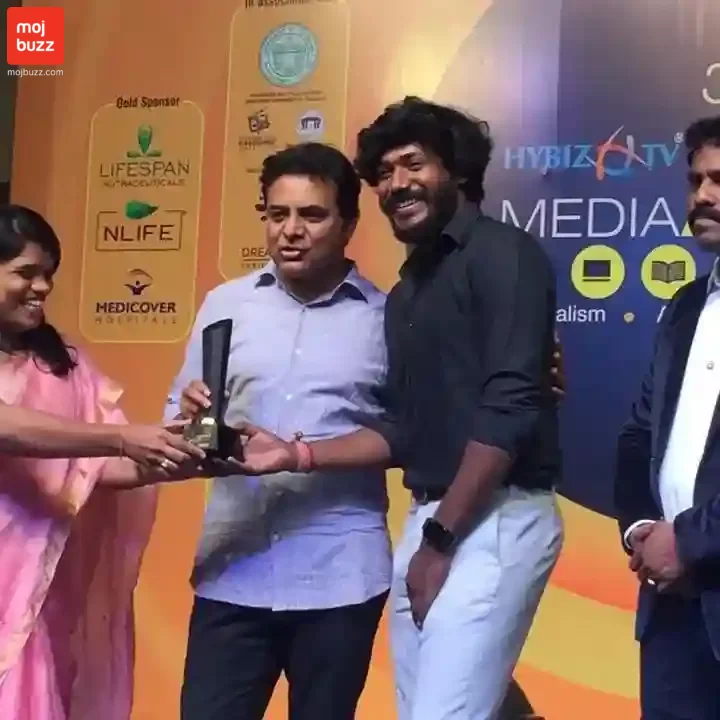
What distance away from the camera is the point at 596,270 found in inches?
94.5

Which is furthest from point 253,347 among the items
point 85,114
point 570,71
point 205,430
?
point 85,114

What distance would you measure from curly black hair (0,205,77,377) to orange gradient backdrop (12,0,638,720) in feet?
3.43

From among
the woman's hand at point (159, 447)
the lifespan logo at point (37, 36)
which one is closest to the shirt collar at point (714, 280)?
the woman's hand at point (159, 447)

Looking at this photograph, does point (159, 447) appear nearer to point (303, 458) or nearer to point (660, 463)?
point (303, 458)

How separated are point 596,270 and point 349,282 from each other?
91 centimetres

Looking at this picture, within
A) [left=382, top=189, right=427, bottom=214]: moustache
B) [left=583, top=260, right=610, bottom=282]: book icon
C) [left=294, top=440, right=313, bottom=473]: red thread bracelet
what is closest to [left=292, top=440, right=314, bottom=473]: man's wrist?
[left=294, top=440, right=313, bottom=473]: red thread bracelet

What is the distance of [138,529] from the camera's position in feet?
5.83

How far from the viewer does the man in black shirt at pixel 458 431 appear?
4.50 feet

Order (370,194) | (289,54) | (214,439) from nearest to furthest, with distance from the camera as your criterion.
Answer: (214,439) → (370,194) → (289,54)

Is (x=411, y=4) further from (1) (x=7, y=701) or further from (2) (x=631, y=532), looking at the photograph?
(1) (x=7, y=701)

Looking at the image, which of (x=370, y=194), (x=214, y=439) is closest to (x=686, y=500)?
(x=214, y=439)

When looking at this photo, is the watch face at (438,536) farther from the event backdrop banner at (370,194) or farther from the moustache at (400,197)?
the event backdrop banner at (370,194)

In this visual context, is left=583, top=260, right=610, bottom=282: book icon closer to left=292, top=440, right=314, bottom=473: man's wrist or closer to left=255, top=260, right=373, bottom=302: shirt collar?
left=255, top=260, right=373, bottom=302: shirt collar

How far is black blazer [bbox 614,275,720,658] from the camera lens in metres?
1.33
